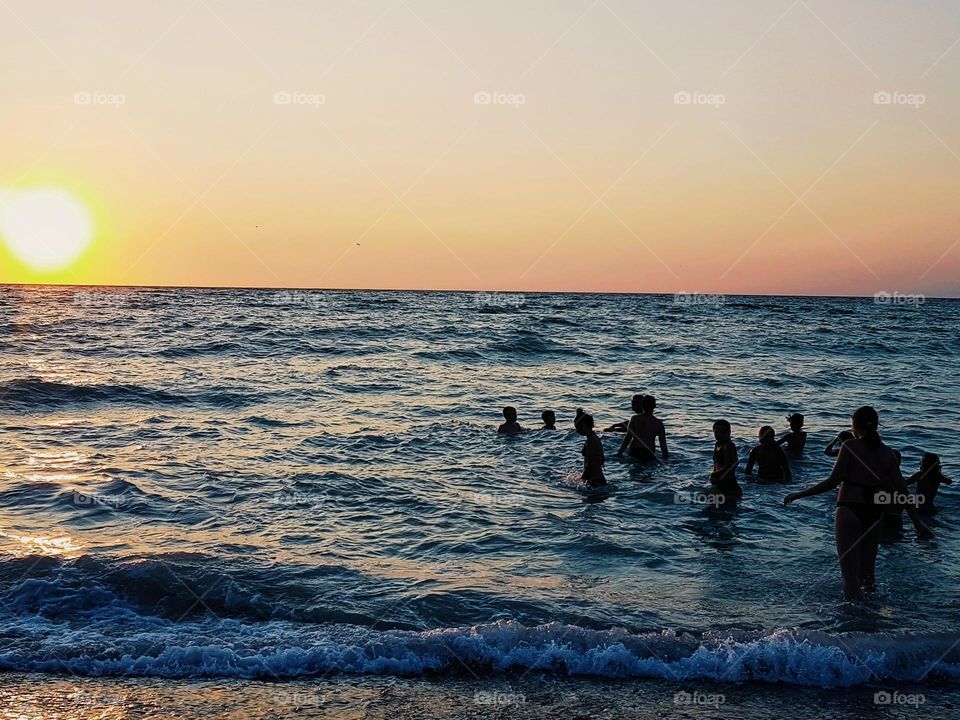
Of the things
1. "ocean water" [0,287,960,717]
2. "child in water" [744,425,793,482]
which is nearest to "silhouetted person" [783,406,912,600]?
"ocean water" [0,287,960,717]

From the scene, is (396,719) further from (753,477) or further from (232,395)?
(232,395)

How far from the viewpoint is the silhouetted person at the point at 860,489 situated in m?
7.36

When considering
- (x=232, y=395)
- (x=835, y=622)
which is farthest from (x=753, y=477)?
(x=232, y=395)

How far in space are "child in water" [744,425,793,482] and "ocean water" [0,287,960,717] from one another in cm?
34

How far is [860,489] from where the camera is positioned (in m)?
7.46

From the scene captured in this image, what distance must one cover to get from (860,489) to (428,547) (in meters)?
4.76

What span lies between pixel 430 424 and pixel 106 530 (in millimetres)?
8948

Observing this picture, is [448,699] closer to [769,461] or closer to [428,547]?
[428,547]

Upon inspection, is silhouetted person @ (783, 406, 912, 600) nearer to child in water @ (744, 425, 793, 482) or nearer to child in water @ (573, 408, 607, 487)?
child in water @ (573, 408, 607, 487)

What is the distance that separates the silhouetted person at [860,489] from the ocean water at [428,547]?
0.47 metres

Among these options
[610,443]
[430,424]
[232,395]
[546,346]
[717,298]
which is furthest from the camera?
[717,298]

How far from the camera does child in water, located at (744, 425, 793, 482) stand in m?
→ 13.0

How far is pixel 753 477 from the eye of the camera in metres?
13.2

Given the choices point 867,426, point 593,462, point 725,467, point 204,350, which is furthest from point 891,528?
point 204,350
